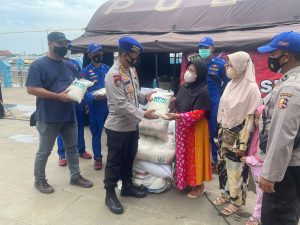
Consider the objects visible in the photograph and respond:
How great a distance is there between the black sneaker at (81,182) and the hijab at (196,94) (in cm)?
148

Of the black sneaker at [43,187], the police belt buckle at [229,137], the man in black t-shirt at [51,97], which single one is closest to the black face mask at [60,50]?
the man in black t-shirt at [51,97]

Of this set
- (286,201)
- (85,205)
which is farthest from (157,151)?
(286,201)

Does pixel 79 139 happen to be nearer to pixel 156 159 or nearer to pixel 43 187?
pixel 43 187

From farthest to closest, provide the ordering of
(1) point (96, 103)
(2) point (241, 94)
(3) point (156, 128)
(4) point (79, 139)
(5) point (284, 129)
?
(4) point (79, 139)
(1) point (96, 103)
(3) point (156, 128)
(2) point (241, 94)
(5) point (284, 129)

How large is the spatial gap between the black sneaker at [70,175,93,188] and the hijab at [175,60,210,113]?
148 cm

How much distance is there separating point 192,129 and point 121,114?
2.63 ft

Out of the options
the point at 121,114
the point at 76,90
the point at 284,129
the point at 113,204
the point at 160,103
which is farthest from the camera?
the point at 76,90

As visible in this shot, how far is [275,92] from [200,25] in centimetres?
462

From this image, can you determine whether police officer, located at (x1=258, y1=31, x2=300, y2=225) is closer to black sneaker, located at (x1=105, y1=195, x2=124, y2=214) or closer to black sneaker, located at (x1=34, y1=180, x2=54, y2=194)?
black sneaker, located at (x1=105, y1=195, x2=124, y2=214)

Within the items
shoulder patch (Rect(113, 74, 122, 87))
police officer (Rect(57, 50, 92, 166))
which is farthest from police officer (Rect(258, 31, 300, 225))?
police officer (Rect(57, 50, 92, 166))

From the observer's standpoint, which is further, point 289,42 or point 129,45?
point 129,45

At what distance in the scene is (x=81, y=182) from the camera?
12.1 ft

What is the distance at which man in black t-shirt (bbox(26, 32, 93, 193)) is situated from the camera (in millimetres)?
3164

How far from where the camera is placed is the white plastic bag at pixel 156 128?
3.50 m
